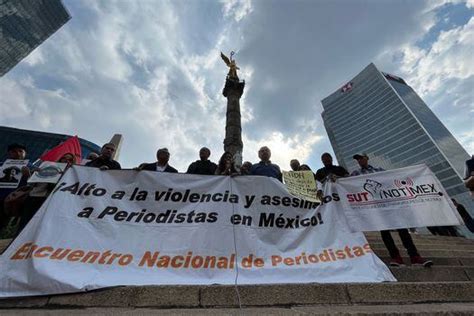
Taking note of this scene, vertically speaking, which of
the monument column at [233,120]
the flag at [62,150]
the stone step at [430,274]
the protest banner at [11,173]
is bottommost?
the stone step at [430,274]

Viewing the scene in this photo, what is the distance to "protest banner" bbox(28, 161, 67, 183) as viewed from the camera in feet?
11.4

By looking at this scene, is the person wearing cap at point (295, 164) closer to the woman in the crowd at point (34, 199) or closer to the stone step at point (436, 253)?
the stone step at point (436, 253)

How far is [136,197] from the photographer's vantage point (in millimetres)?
3389

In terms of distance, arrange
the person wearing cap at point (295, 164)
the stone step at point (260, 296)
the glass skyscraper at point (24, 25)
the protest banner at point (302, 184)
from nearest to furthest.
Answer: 1. the stone step at point (260, 296)
2. the protest banner at point (302, 184)
3. the person wearing cap at point (295, 164)
4. the glass skyscraper at point (24, 25)

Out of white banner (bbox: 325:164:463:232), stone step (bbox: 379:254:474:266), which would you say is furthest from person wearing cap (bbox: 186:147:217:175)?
stone step (bbox: 379:254:474:266)

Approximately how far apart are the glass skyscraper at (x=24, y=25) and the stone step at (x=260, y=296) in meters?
86.7

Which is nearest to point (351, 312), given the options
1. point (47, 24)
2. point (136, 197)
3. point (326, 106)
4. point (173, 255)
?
point (173, 255)

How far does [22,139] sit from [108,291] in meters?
79.9

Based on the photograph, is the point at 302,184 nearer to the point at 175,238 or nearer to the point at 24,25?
the point at 175,238

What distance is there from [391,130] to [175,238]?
311 ft

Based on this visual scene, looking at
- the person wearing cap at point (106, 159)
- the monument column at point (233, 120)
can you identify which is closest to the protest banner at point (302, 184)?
the person wearing cap at point (106, 159)

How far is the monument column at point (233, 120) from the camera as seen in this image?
13.3 metres

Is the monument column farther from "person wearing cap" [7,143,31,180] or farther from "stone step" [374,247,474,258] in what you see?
"person wearing cap" [7,143,31,180]

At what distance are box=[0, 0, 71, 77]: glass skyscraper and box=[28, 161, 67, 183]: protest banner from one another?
8443 cm
